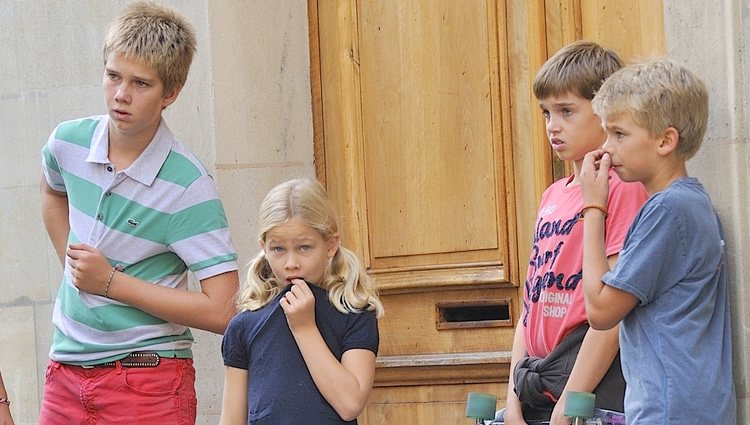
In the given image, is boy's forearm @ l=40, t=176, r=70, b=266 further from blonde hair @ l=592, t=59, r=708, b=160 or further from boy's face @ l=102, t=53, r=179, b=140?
blonde hair @ l=592, t=59, r=708, b=160

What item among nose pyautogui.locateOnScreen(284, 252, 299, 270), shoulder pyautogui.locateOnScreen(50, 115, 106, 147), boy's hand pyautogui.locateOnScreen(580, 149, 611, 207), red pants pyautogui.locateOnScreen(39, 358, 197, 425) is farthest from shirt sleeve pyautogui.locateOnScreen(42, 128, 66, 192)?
boy's hand pyautogui.locateOnScreen(580, 149, 611, 207)

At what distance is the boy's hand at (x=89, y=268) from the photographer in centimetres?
412

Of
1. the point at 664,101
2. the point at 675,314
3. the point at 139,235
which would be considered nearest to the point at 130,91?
the point at 139,235

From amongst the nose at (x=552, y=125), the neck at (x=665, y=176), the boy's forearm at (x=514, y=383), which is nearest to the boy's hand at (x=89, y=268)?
the boy's forearm at (x=514, y=383)

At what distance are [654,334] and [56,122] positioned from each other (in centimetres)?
287

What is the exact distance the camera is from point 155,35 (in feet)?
14.1

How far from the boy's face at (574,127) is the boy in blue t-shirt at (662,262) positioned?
284mm

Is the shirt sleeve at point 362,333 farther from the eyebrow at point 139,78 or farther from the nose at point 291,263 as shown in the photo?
the eyebrow at point 139,78

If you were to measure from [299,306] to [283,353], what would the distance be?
5.7 inches

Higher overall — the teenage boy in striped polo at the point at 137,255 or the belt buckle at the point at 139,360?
the teenage boy in striped polo at the point at 137,255

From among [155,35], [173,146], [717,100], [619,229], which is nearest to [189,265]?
[173,146]

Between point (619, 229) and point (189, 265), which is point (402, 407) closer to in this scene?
point (189, 265)

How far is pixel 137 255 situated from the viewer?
4.25m

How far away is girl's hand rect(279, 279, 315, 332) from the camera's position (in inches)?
156
